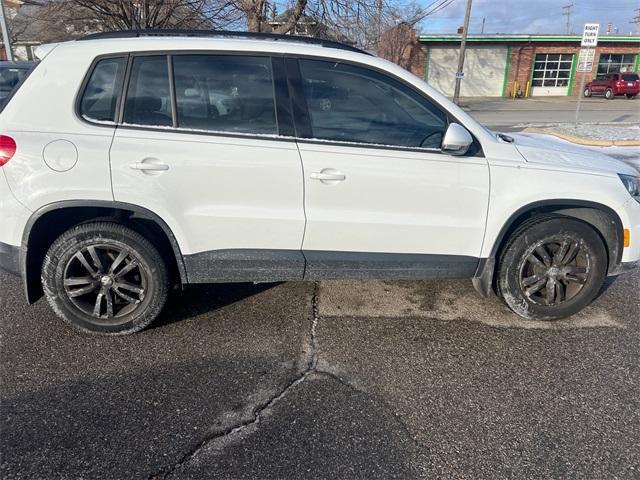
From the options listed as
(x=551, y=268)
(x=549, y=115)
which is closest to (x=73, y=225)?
(x=551, y=268)

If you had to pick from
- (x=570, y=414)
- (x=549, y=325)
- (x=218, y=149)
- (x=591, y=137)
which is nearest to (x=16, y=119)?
(x=218, y=149)

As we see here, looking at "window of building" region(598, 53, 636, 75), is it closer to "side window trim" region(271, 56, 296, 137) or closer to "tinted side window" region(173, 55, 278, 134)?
"side window trim" region(271, 56, 296, 137)

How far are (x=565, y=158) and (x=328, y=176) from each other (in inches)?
71.5

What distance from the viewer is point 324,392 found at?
253 centimetres

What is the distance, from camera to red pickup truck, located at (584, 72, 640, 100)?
29.3 m

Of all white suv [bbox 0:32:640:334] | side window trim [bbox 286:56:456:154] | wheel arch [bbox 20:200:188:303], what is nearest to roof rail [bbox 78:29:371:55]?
white suv [bbox 0:32:640:334]

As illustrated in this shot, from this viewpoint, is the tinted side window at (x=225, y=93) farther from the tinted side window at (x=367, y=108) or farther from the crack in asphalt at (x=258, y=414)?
the crack in asphalt at (x=258, y=414)

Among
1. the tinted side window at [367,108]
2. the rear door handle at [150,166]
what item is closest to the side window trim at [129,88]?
the rear door handle at [150,166]

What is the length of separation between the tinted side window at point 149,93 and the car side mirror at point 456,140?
1801 mm

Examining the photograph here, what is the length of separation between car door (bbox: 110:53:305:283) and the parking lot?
76cm

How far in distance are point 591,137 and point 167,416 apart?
13.0 metres

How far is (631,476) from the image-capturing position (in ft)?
6.53

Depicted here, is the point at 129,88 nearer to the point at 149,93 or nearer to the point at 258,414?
the point at 149,93

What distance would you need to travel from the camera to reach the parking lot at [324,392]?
2068mm
